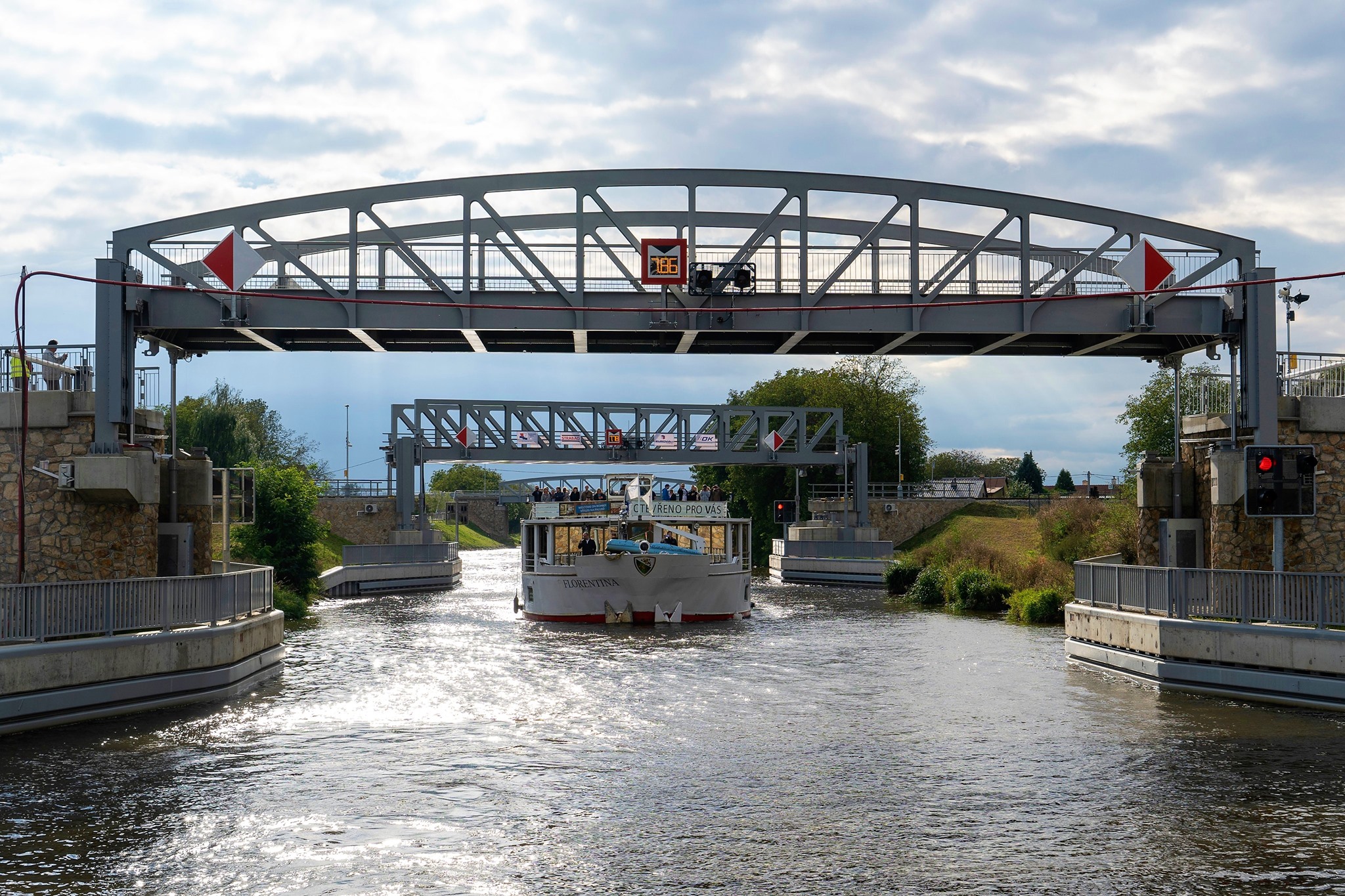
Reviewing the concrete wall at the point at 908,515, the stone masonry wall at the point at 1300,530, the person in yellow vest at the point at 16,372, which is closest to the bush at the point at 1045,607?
the stone masonry wall at the point at 1300,530

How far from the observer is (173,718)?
68.2 ft

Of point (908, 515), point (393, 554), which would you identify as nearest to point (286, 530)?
point (393, 554)

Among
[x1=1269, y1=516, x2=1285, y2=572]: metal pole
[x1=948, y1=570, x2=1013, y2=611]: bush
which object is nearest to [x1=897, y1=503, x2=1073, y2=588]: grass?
[x1=948, y1=570, x2=1013, y2=611]: bush

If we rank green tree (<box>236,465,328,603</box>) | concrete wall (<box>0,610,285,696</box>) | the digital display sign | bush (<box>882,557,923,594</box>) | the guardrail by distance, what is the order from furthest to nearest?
bush (<box>882,557,923,594</box>), green tree (<box>236,465,328,603</box>), the digital display sign, the guardrail, concrete wall (<box>0,610,285,696</box>)

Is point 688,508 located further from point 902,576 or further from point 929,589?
point 902,576

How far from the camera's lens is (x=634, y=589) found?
39312 millimetres

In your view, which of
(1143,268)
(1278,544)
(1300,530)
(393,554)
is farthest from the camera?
(393,554)

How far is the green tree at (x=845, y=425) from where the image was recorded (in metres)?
104

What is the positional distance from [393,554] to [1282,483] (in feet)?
153

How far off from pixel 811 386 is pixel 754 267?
76114 mm

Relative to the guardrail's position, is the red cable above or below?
above

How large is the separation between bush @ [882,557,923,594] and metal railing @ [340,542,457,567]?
75.8 ft

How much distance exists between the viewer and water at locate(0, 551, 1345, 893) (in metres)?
12.2

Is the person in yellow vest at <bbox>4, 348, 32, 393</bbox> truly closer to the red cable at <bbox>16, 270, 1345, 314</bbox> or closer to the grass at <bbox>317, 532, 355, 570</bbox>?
the red cable at <bbox>16, 270, 1345, 314</bbox>
